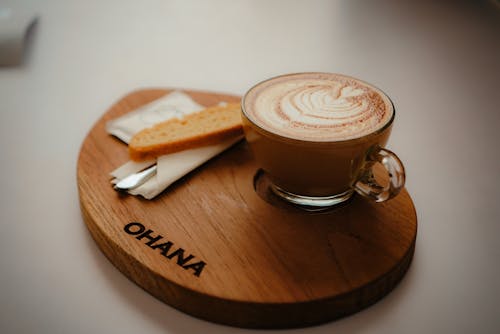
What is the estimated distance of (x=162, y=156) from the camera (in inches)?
35.2

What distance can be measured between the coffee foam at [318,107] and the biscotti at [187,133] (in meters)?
0.10

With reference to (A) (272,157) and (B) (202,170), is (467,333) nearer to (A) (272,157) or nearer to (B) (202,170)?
(A) (272,157)

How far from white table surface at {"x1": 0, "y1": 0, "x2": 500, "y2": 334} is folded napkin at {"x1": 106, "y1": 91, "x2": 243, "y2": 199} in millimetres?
102

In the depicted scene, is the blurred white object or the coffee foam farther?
the blurred white object

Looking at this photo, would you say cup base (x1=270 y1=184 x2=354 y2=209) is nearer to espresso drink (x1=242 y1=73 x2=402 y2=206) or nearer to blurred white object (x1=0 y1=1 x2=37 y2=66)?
espresso drink (x1=242 y1=73 x2=402 y2=206)

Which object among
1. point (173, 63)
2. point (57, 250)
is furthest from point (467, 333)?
point (173, 63)

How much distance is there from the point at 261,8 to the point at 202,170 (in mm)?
981

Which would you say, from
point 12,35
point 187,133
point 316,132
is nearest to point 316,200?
point 316,132

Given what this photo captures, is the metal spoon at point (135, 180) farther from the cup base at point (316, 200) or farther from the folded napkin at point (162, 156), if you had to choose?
the cup base at point (316, 200)

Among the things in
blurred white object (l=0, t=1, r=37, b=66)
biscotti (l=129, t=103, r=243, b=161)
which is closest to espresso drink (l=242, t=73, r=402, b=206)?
biscotti (l=129, t=103, r=243, b=161)

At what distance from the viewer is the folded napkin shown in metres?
0.84

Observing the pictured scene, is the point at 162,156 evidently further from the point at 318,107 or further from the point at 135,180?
the point at 318,107

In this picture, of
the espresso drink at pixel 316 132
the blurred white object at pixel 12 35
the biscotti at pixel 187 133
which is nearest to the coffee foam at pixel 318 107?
the espresso drink at pixel 316 132

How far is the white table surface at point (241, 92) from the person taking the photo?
69 centimetres
